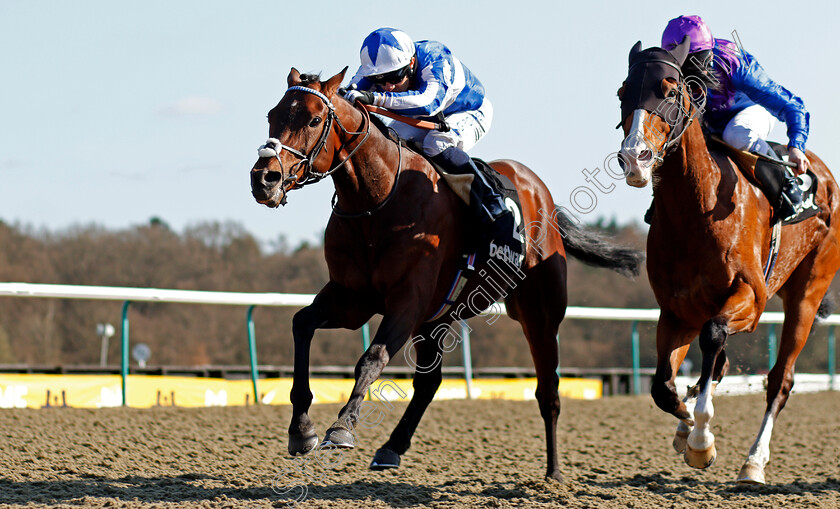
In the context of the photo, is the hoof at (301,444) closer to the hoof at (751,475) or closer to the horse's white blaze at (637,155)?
the horse's white blaze at (637,155)

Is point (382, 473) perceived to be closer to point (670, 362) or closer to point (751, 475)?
point (670, 362)

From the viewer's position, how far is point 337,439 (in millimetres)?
3664

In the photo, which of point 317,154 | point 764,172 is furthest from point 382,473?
point 764,172

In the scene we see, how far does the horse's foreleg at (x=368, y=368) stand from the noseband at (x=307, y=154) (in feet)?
2.40

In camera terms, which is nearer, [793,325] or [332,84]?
[332,84]

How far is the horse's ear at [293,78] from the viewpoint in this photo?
395cm

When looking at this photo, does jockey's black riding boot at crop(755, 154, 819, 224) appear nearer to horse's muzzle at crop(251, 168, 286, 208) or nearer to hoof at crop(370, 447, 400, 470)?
→ hoof at crop(370, 447, 400, 470)

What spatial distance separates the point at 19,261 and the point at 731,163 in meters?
28.4

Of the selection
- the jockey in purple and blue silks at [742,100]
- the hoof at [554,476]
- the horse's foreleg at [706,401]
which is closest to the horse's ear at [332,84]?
the jockey in purple and blue silks at [742,100]

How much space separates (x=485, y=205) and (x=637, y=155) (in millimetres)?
1026

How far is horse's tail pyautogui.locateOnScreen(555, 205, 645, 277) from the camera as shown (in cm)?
598

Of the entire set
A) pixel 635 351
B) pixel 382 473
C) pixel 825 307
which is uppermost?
pixel 825 307

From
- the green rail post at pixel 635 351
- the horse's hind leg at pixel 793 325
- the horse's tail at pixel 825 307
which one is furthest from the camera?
the green rail post at pixel 635 351

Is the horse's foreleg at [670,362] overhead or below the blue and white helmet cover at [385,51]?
below
